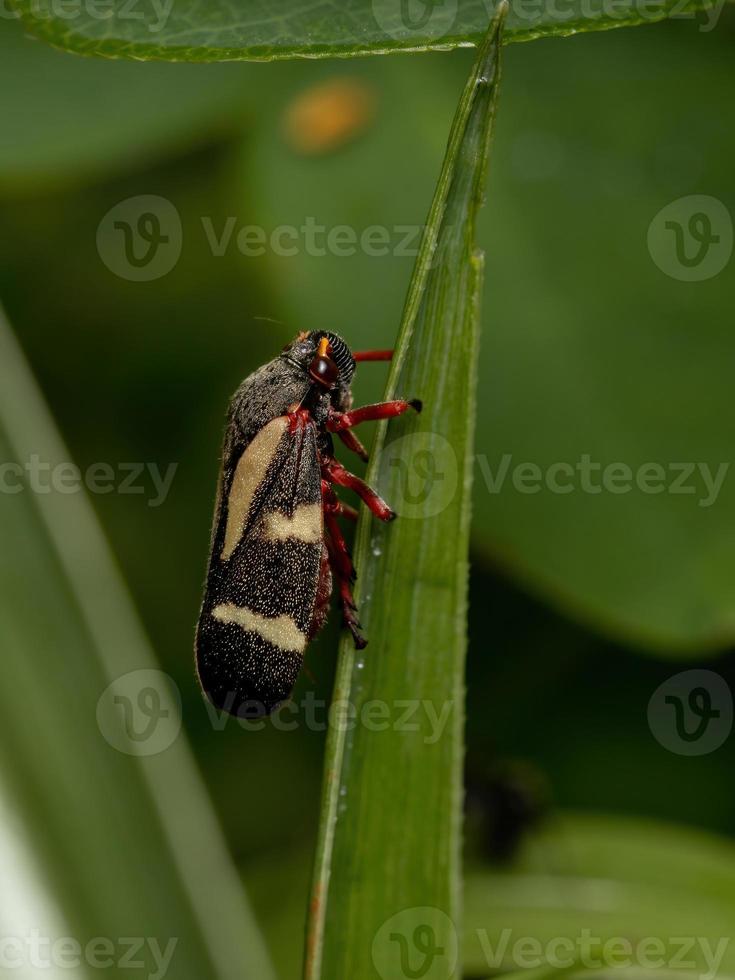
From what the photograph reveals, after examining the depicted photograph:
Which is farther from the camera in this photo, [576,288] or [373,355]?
[576,288]

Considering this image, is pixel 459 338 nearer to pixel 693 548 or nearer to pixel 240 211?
pixel 693 548

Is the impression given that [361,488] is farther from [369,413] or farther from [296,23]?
[296,23]

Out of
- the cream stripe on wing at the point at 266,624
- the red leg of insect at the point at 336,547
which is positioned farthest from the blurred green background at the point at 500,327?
the cream stripe on wing at the point at 266,624

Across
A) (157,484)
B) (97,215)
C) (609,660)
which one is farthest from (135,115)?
(609,660)
